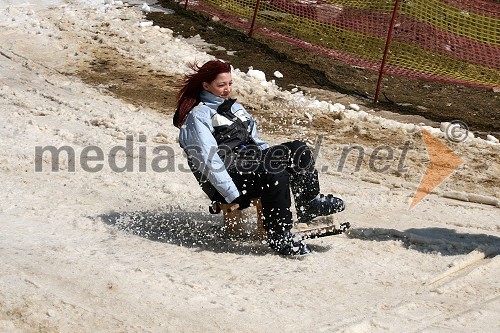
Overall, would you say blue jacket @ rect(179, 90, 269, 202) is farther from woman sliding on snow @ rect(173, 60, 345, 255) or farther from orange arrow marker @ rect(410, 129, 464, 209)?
orange arrow marker @ rect(410, 129, 464, 209)

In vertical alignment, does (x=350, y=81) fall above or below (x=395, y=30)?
below

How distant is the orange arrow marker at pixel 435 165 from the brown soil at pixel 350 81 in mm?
1102

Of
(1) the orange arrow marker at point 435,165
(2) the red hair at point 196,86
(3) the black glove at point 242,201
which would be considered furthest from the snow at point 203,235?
(2) the red hair at point 196,86

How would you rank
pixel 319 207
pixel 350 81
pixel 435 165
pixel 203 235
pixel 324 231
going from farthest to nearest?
pixel 350 81, pixel 435 165, pixel 203 235, pixel 319 207, pixel 324 231

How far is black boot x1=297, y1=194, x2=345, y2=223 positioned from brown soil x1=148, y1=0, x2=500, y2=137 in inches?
174

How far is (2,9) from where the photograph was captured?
14641 mm

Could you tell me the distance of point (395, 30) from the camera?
14195 millimetres

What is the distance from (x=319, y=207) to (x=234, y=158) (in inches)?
33.0

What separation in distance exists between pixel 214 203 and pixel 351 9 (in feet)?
27.7

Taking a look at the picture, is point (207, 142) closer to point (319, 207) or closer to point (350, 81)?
point (319, 207)

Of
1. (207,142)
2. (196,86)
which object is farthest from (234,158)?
(196,86)

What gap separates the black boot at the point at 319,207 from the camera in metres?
7.15

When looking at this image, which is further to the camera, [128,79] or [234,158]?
[128,79]

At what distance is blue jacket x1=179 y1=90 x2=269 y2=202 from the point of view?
6.64 metres
